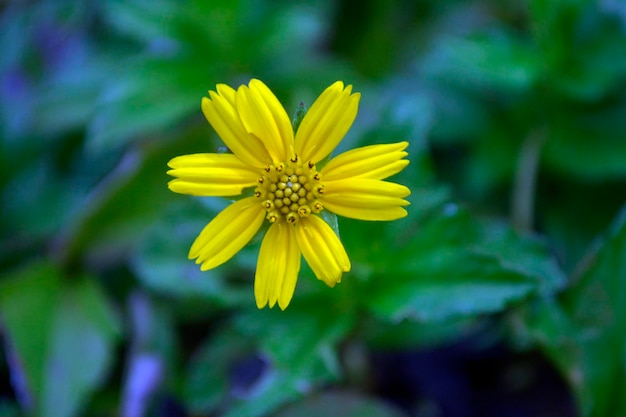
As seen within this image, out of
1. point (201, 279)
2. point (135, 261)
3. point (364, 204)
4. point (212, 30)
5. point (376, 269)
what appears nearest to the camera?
point (364, 204)

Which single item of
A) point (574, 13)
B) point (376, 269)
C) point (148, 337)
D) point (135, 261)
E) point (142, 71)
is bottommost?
point (148, 337)

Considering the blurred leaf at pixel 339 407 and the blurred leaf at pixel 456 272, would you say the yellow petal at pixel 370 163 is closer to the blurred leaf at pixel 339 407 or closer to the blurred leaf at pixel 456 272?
the blurred leaf at pixel 456 272

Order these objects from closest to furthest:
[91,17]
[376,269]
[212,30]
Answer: [376,269], [212,30], [91,17]

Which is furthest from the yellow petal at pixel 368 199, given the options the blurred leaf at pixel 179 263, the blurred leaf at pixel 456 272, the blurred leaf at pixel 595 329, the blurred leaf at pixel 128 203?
the blurred leaf at pixel 128 203

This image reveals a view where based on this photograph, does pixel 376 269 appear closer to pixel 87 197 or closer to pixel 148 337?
pixel 148 337

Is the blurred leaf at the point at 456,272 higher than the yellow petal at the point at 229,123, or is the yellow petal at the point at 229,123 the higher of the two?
the yellow petal at the point at 229,123

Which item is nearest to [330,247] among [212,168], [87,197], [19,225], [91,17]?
[212,168]
